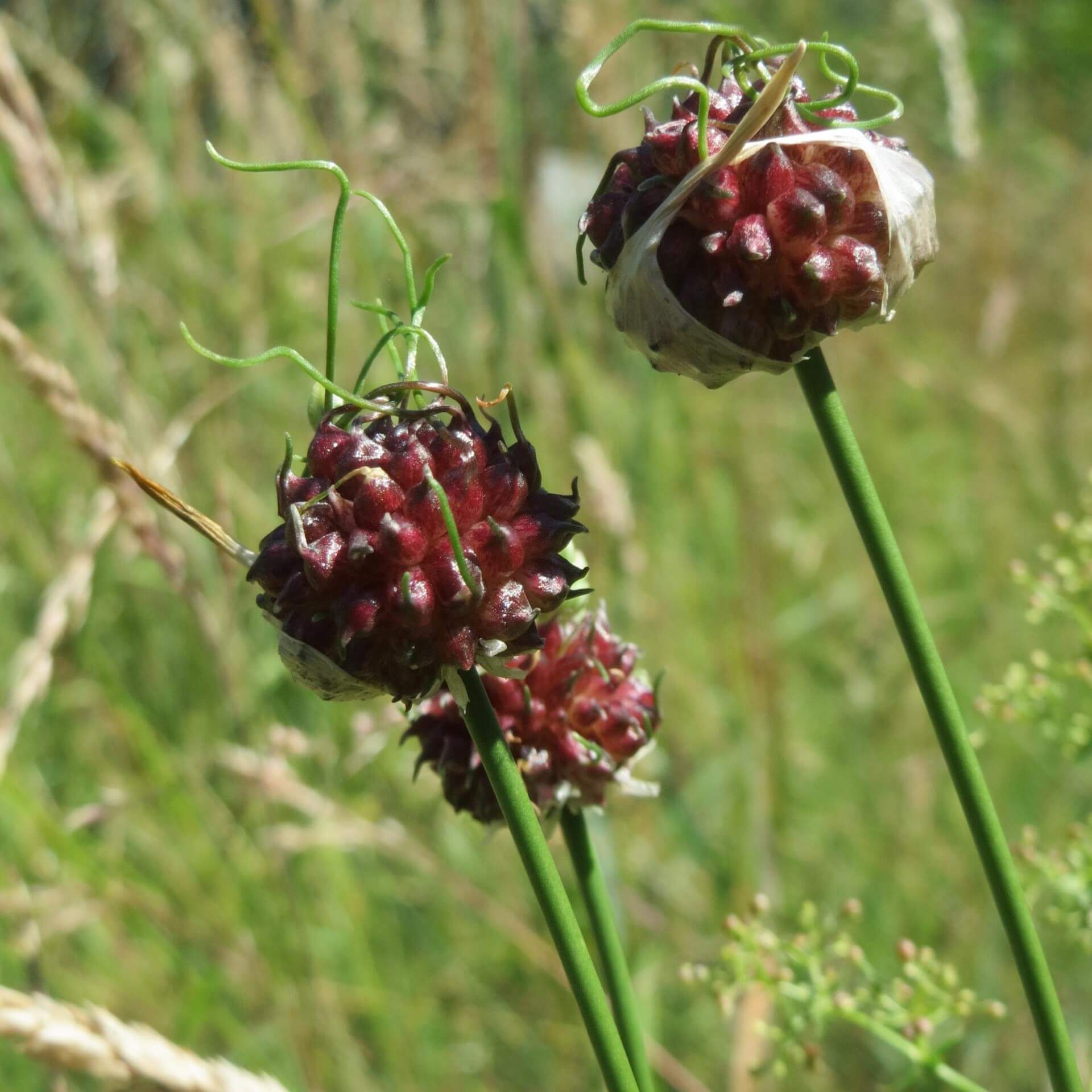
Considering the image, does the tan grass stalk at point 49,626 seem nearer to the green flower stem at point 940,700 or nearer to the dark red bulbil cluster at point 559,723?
the dark red bulbil cluster at point 559,723

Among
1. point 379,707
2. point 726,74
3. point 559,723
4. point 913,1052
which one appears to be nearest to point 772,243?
point 726,74

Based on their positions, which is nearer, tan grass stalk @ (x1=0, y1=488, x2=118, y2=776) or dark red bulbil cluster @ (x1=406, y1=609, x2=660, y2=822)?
dark red bulbil cluster @ (x1=406, y1=609, x2=660, y2=822)

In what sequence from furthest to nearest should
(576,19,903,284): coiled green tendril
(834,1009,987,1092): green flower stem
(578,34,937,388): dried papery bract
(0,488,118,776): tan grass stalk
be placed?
(0,488,118,776): tan grass stalk
(834,1009,987,1092): green flower stem
(578,34,937,388): dried papery bract
(576,19,903,284): coiled green tendril

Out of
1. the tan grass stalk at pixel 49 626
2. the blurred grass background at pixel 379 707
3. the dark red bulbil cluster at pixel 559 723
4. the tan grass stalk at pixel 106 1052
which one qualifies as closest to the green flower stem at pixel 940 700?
the dark red bulbil cluster at pixel 559 723

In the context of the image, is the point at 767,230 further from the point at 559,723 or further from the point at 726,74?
the point at 559,723

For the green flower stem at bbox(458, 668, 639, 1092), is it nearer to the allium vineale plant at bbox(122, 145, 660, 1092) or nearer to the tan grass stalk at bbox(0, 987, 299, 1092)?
the allium vineale plant at bbox(122, 145, 660, 1092)

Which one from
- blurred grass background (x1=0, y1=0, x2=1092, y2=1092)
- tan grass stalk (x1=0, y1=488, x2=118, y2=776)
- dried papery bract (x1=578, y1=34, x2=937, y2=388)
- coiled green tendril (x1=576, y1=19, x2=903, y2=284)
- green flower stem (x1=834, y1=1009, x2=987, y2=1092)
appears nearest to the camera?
coiled green tendril (x1=576, y1=19, x2=903, y2=284)

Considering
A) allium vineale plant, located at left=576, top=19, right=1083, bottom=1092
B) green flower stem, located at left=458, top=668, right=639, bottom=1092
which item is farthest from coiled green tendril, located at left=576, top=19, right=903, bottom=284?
green flower stem, located at left=458, top=668, right=639, bottom=1092
